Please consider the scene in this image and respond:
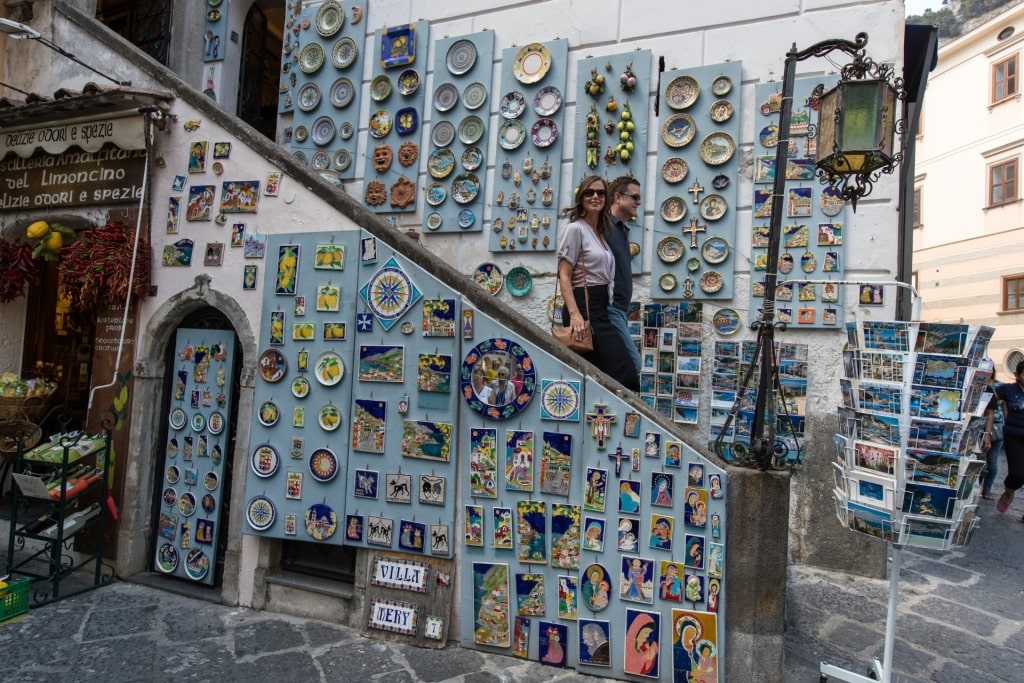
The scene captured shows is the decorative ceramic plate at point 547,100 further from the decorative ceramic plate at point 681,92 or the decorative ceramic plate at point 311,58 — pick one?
the decorative ceramic plate at point 311,58

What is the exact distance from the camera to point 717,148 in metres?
5.54

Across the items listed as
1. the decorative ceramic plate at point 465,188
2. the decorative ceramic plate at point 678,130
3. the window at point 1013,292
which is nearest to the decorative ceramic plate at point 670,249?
the decorative ceramic plate at point 678,130

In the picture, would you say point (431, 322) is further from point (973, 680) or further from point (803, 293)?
point (973, 680)

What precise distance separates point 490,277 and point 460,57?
234 centimetres

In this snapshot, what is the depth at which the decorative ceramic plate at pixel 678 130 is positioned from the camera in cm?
561

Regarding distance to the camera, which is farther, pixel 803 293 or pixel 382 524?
pixel 803 293

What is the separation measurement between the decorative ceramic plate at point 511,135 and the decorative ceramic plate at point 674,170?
1.41 m

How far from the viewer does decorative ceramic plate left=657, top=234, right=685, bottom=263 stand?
555cm

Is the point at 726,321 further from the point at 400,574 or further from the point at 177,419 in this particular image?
the point at 177,419

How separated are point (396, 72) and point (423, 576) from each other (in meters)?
5.23

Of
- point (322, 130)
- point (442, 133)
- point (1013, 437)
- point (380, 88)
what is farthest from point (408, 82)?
point (1013, 437)

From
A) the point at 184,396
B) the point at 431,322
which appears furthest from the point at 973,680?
the point at 184,396

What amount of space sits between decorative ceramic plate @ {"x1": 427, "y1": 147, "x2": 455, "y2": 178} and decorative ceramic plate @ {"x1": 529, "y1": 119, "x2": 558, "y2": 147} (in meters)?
0.87

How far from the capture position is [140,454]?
16.4ft
